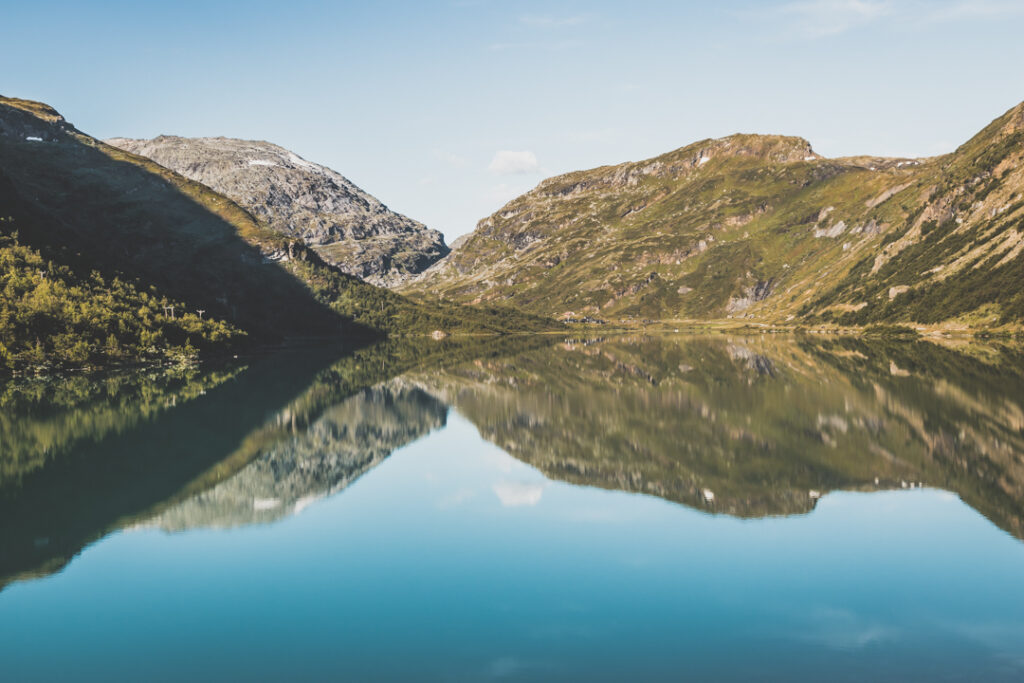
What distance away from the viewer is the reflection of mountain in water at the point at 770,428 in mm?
42438

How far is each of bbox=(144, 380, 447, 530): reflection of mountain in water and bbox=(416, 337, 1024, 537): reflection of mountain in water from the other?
363 inches

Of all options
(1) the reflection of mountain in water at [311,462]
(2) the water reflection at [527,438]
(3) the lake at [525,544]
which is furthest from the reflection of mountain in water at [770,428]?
(1) the reflection of mountain in water at [311,462]

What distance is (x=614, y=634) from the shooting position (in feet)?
71.6

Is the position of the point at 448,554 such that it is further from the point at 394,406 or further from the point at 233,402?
the point at 233,402

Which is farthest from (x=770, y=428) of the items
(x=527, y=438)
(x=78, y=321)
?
(x=78, y=321)

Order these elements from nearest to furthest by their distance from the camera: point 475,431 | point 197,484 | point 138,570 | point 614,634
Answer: point 614,634, point 138,570, point 197,484, point 475,431

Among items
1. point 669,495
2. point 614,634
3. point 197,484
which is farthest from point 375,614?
point 197,484

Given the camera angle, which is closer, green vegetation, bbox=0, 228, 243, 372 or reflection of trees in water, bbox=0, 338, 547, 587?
reflection of trees in water, bbox=0, 338, 547, 587

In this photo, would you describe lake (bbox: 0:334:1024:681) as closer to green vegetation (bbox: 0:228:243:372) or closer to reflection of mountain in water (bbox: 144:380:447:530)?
reflection of mountain in water (bbox: 144:380:447:530)

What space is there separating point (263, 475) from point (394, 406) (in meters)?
40.3

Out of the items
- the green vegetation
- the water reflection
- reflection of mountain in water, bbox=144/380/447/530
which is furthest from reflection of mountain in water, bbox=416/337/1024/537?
the green vegetation

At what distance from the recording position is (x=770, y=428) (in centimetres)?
6284

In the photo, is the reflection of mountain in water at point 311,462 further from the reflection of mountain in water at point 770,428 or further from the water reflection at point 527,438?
the reflection of mountain in water at point 770,428

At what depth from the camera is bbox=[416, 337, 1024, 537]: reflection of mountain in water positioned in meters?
42.4
